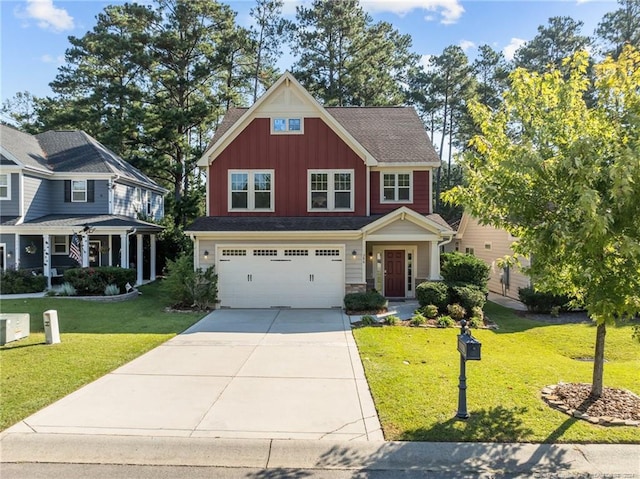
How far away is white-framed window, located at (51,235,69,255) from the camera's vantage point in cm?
1964

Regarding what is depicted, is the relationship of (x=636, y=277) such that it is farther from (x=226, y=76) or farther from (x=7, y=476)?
(x=226, y=76)

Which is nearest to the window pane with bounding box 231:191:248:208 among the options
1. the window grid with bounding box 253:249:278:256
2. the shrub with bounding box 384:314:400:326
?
the window grid with bounding box 253:249:278:256

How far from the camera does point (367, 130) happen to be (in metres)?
17.9

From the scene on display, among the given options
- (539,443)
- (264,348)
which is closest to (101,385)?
(264,348)

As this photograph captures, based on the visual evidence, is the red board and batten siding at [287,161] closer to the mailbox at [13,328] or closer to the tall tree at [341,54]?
the mailbox at [13,328]

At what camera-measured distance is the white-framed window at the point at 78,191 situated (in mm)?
20312

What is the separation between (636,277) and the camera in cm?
524

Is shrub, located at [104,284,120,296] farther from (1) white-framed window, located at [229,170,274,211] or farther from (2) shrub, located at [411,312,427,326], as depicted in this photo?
(2) shrub, located at [411,312,427,326]

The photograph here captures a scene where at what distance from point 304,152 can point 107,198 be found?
11.0 metres

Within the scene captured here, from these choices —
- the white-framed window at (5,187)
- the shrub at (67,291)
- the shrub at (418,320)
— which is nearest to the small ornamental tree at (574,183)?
the shrub at (418,320)

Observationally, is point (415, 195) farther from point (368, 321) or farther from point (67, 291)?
point (67, 291)

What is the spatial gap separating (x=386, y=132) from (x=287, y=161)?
4992 mm

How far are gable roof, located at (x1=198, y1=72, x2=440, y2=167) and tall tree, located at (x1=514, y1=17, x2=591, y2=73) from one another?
21.1 meters

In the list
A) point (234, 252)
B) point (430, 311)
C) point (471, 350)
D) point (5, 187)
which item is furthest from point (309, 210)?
point (5, 187)
